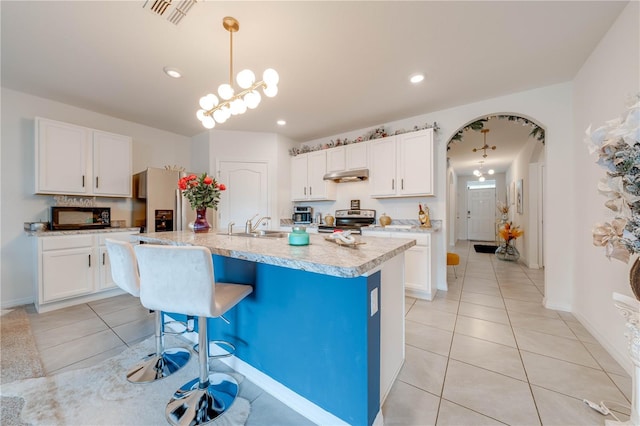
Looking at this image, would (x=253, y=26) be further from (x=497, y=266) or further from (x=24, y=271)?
(x=497, y=266)

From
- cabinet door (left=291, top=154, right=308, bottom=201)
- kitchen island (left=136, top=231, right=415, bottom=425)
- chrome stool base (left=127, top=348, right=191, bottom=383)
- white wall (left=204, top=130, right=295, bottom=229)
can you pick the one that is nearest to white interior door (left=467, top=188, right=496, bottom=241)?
cabinet door (left=291, top=154, right=308, bottom=201)

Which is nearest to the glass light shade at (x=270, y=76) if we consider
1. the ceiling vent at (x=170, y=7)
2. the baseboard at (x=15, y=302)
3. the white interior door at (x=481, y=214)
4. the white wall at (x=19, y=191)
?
the ceiling vent at (x=170, y=7)

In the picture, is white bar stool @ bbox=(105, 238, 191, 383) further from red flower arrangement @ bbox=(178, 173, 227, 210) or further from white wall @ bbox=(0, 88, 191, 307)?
white wall @ bbox=(0, 88, 191, 307)

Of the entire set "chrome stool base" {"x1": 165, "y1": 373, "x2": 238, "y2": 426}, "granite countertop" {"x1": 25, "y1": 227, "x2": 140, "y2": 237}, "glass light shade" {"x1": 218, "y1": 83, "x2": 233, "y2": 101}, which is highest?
"glass light shade" {"x1": 218, "y1": 83, "x2": 233, "y2": 101}

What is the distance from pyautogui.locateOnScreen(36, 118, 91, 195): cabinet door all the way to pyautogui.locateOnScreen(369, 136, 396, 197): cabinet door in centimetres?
401

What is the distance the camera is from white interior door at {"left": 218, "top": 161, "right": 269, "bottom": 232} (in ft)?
14.1

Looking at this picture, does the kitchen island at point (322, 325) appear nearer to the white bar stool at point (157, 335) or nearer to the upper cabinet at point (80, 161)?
the white bar stool at point (157, 335)

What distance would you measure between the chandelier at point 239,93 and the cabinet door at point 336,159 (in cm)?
230

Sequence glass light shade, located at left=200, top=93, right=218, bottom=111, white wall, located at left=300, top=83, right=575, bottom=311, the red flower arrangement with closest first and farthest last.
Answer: glass light shade, located at left=200, top=93, right=218, bottom=111 → the red flower arrangement → white wall, located at left=300, top=83, right=575, bottom=311

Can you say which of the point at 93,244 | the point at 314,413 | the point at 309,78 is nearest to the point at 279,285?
the point at 314,413

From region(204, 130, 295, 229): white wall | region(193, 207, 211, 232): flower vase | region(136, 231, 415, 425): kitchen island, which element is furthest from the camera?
region(204, 130, 295, 229): white wall

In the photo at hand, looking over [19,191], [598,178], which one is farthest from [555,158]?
[19,191]

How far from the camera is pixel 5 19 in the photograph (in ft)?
5.98

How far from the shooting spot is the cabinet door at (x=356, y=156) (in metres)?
3.89
